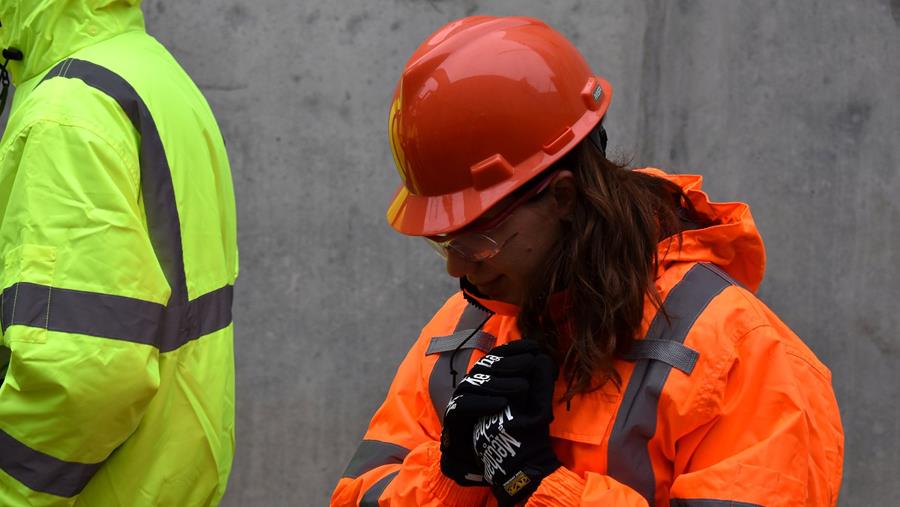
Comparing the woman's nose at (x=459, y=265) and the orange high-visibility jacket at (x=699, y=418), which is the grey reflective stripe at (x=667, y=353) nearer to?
the orange high-visibility jacket at (x=699, y=418)

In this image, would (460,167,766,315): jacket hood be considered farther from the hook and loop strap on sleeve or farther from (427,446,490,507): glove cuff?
(427,446,490,507): glove cuff

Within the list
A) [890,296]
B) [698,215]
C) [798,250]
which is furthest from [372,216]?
[698,215]

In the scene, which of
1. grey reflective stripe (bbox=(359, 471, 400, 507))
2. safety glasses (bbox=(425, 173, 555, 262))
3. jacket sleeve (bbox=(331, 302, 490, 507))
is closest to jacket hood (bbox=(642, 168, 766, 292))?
safety glasses (bbox=(425, 173, 555, 262))

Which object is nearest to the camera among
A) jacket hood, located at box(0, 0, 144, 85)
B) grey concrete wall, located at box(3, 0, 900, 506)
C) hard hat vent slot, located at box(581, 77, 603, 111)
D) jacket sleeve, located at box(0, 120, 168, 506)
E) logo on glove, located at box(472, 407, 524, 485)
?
logo on glove, located at box(472, 407, 524, 485)

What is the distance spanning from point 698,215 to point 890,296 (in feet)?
7.84

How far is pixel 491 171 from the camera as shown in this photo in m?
1.59

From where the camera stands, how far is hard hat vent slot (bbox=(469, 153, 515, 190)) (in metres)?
1.58

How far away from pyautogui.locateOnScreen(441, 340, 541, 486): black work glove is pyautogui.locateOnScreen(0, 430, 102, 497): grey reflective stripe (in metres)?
0.89

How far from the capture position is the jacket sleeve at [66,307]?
2.00m

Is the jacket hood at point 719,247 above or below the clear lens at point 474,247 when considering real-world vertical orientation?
below

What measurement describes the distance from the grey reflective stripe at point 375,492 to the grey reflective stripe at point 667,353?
18.8 inches

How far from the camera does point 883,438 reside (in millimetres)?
3871

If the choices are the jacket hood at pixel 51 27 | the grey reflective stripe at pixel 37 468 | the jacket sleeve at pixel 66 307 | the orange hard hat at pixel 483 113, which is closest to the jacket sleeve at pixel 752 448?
the orange hard hat at pixel 483 113

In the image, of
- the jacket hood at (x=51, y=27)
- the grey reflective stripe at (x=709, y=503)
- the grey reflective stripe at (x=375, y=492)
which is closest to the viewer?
the grey reflective stripe at (x=709, y=503)
